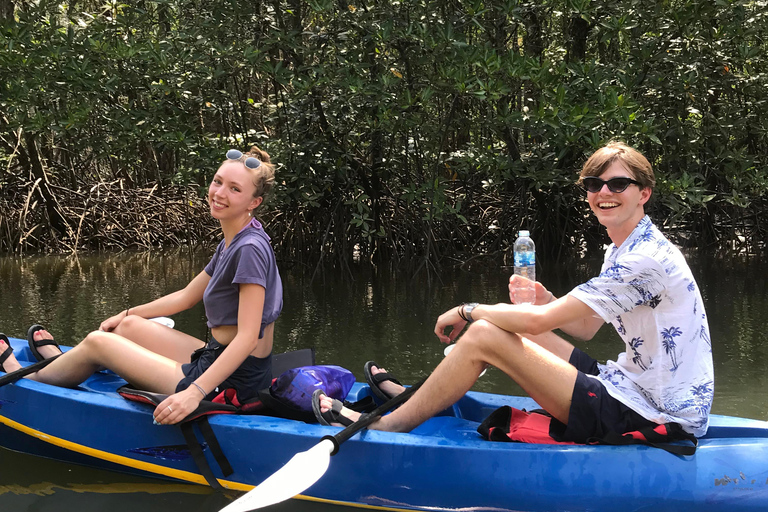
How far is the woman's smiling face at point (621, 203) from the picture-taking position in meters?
2.51

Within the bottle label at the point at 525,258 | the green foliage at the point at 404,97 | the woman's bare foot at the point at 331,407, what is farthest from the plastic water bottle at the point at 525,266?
the green foliage at the point at 404,97

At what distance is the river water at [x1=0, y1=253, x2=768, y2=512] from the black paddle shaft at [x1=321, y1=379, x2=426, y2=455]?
0.34m

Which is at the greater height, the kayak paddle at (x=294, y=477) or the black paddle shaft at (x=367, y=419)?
the black paddle shaft at (x=367, y=419)

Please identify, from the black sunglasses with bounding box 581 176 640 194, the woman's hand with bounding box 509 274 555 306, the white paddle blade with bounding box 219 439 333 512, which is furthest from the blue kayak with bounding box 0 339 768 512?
the black sunglasses with bounding box 581 176 640 194

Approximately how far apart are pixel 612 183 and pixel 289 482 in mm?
1395

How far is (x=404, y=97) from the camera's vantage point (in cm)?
696

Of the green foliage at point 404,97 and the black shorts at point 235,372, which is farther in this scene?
the green foliage at point 404,97

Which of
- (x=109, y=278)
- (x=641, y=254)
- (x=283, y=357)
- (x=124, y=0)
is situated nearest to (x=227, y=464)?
(x=283, y=357)

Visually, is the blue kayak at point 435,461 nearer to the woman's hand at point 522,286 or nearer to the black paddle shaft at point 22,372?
the black paddle shaft at point 22,372

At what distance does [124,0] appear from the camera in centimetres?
841

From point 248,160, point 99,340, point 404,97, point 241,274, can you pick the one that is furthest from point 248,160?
point 404,97

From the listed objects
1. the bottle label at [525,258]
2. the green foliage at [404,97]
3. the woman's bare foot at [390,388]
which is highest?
the green foliage at [404,97]

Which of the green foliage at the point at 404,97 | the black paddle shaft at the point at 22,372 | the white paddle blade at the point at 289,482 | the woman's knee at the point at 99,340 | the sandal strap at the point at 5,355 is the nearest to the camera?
the white paddle blade at the point at 289,482

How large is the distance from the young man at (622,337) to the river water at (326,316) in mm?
883
